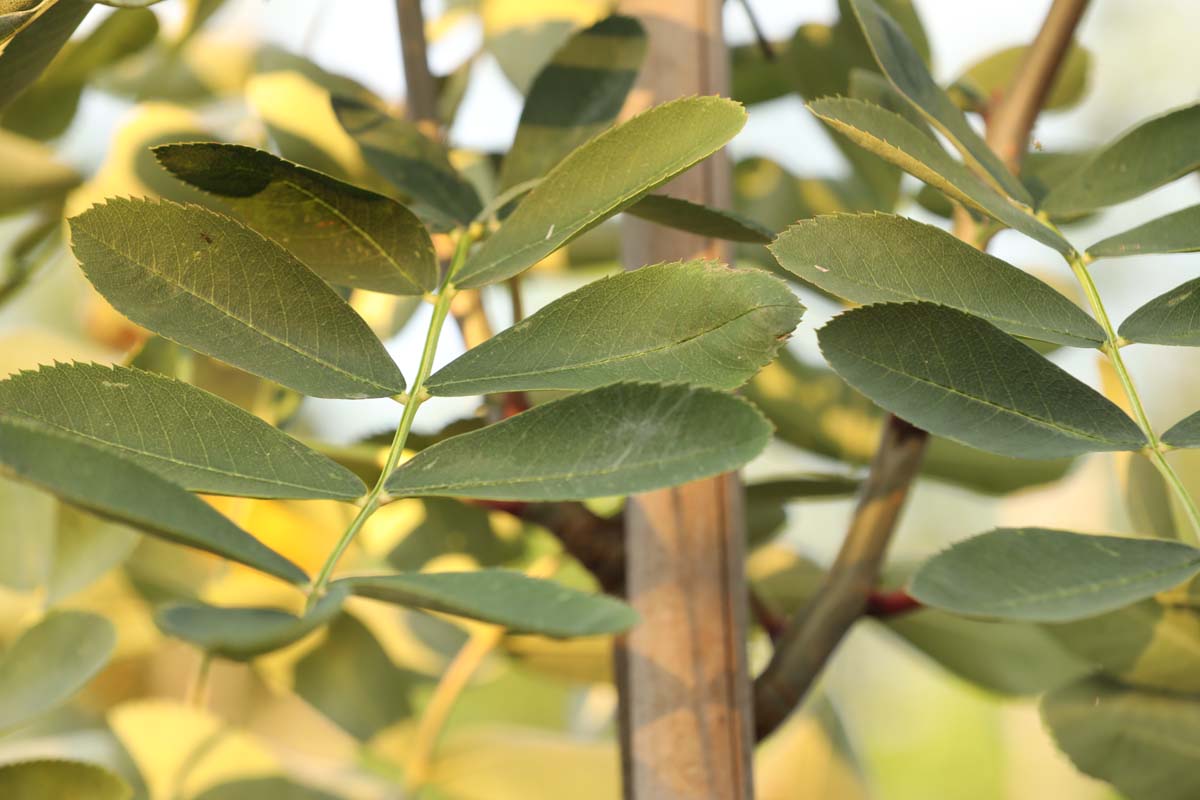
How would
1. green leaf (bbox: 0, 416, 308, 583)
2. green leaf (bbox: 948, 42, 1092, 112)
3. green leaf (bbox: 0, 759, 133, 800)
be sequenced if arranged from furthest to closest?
green leaf (bbox: 948, 42, 1092, 112) → green leaf (bbox: 0, 759, 133, 800) → green leaf (bbox: 0, 416, 308, 583)

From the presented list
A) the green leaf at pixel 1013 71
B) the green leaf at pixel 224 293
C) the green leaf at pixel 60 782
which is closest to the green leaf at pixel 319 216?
the green leaf at pixel 224 293

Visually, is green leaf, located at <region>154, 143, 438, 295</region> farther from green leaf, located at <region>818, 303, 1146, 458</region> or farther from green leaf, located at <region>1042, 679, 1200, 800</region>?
green leaf, located at <region>1042, 679, 1200, 800</region>

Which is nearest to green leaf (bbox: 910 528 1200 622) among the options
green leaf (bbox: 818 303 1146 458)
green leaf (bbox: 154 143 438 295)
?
green leaf (bbox: 818 303 1146 458)

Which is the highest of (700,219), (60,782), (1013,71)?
(1013,71)

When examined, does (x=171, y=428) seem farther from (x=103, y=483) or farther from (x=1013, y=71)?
(x=1013, y=71)

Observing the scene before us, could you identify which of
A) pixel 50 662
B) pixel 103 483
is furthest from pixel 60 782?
pixel 103 483

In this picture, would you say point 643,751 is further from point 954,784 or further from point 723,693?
point 954,784
